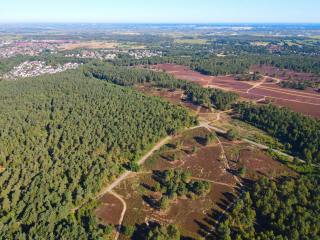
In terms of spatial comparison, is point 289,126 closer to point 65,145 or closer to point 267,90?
point 267,90

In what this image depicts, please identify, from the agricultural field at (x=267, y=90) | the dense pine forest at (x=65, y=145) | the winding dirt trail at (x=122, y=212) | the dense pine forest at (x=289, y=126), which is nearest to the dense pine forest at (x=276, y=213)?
the winding dirt trail at (x=122, y=212)

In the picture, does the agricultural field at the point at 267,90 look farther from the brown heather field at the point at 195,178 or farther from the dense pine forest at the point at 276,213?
the dense pine forest at the point at 276,213

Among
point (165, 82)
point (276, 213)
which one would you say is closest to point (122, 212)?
point (276, 213)

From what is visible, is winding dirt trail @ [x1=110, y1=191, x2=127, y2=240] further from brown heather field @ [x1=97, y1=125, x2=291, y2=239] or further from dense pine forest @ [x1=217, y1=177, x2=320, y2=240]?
dense pine forest @ [x1=217, y1=177, x2=320, y2=240]

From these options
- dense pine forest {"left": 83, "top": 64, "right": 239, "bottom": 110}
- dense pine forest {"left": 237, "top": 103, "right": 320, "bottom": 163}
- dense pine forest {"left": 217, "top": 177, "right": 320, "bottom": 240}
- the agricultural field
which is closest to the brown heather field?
dense pine forest {"left": 217, "top": 177, "right": 320, "bottom": 240}

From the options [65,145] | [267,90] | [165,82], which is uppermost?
[165,82]

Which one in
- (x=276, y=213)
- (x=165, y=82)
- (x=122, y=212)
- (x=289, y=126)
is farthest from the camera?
(x=165, y=82)

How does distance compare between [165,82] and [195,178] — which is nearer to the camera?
[195,178]
